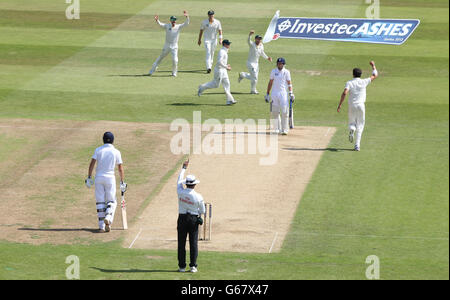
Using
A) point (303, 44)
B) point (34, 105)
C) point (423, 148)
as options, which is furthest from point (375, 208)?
point (303, 44)

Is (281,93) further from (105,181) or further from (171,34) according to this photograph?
(171,34)

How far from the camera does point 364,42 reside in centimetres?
3447

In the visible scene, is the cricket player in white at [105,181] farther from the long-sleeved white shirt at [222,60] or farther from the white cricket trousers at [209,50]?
the white cricket trousers at [209,50]

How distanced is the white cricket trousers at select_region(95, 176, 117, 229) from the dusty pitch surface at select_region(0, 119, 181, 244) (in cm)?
37

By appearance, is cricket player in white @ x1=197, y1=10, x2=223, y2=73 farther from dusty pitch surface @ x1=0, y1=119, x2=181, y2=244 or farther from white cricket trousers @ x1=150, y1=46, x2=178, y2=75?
dusty pitch surface @ x1=0, y1=119, x2=181, y2=244

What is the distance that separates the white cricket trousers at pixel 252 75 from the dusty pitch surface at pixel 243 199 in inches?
189

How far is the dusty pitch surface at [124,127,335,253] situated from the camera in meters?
16.2

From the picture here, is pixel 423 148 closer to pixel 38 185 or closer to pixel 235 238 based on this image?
pixel 235 238

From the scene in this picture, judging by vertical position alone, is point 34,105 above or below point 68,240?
above

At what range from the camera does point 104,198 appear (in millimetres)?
16812

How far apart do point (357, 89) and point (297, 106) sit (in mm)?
5270

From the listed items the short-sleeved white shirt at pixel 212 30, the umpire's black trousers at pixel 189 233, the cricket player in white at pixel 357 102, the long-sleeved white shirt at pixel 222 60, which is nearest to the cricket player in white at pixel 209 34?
the short-sleeved white shirt at pixel 212 30

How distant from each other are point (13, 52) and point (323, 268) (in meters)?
21.2

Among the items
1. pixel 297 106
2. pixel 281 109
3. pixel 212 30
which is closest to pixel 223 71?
pixel 297 106
